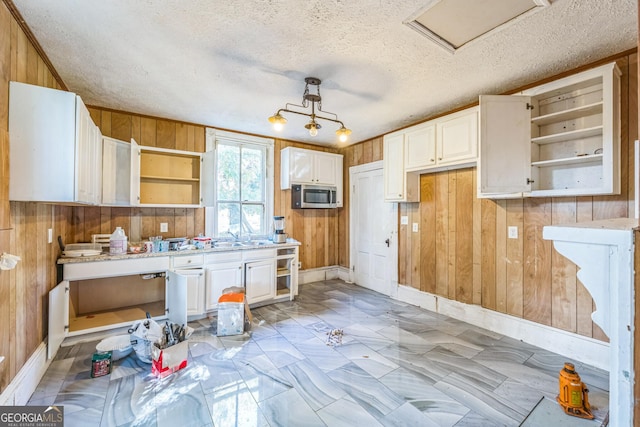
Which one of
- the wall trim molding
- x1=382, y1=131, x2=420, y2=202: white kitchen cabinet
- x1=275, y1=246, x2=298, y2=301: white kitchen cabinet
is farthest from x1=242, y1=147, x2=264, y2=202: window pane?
the wall trim molding

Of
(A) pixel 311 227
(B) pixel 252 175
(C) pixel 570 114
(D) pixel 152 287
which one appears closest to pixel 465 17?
(C) pixel 570 114

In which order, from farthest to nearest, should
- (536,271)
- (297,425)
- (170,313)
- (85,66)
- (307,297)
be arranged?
(307,297) → (170,313) → (536,271) → (85,66) → (297,425)

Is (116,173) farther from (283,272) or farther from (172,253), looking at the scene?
(283,272)

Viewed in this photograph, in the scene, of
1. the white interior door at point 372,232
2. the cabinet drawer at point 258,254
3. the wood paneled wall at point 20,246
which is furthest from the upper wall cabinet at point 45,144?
the white interior door at point 372,232

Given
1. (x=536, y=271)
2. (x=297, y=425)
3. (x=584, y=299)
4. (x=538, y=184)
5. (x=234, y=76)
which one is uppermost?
(x=234, y=76)

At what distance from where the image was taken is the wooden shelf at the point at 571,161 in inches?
89.4

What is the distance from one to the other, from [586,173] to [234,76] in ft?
10.8

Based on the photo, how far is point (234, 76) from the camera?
256 cm

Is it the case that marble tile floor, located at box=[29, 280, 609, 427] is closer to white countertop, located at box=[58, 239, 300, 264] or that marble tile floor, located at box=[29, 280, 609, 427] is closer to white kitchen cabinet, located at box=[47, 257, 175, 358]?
white kitchen cabinet, located at box=[47, 257, 175, 358]

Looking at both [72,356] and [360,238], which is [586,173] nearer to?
[360,238]

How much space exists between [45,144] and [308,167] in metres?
3.27

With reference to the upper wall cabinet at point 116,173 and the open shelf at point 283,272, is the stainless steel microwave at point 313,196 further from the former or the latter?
the upper wall cabinet at point 116,173

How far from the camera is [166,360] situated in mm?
2236

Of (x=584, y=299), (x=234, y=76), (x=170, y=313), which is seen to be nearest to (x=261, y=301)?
(x=170, y=313)
